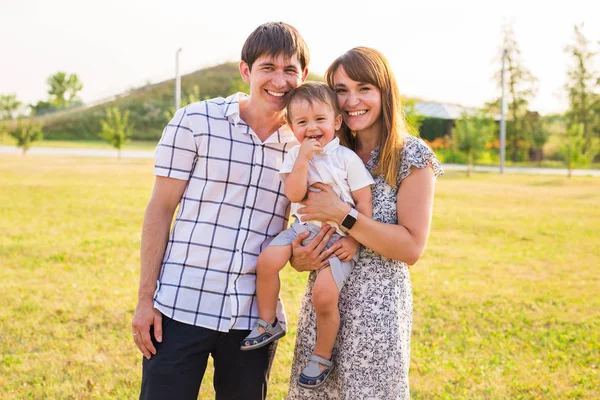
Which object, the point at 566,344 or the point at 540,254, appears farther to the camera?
the point at 540,254

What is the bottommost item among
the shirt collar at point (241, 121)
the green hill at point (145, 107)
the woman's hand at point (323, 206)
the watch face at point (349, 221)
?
the watch face at point (349, 221)

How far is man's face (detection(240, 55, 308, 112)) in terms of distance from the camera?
2.53 meters

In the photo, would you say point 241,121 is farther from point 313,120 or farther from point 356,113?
point 356,113

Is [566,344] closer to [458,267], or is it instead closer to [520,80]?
[458,267]

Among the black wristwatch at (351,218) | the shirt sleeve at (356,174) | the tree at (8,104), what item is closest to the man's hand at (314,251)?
the black wristwatch at (351,218)

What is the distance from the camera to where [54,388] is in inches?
185

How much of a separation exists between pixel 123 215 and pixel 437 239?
246 inches

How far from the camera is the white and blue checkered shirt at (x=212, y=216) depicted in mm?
2547

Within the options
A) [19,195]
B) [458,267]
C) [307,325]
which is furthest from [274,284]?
[19,195]

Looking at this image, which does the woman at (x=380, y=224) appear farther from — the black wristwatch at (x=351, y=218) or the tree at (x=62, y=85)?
the tree at (x=62, y=85)

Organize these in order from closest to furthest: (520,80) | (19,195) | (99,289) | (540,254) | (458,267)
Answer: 1. (99,289)
2. (458,267)
3. (540,254)
4. (19,195)
5. (520,80)

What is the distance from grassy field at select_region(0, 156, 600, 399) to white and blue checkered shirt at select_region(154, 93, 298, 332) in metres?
2.39

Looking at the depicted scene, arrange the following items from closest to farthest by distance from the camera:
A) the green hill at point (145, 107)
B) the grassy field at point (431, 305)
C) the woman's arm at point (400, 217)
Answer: the woman's arm at point (400, 217) → the grassy field at point (431, 305) → the green hill at point (145, 107)

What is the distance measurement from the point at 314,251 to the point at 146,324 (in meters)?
0.76
